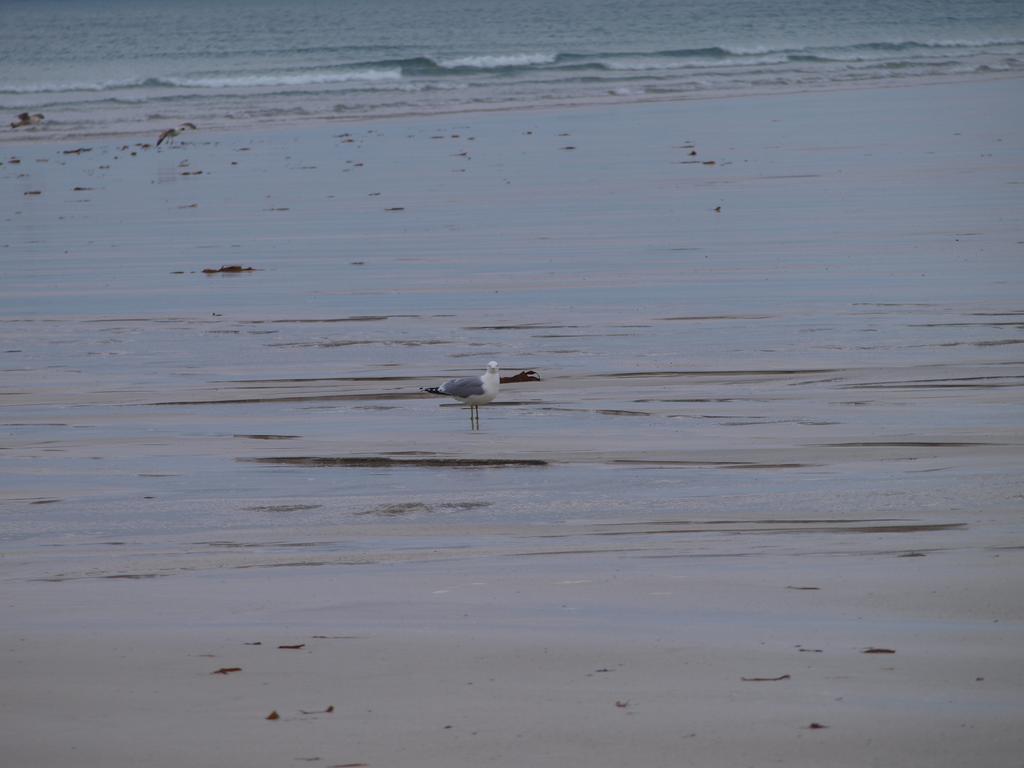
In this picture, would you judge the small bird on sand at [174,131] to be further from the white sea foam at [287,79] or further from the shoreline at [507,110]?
the white sea foam at [287,79]

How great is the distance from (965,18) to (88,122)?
46.4 metres

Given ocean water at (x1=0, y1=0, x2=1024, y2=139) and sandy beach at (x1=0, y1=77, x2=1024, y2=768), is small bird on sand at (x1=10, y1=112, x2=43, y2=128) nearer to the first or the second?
ocean water at (x1=0, y1=0, x2=1024, y2=139)

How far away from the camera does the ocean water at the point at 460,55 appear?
34.1 meters

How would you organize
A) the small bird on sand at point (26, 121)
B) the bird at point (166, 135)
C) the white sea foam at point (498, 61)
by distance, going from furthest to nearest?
the white sea foam at point (498, 61) < the small bird on sand at point (26, 121) < the bird at point (166, 135)

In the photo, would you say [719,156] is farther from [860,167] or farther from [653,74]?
[653,74]

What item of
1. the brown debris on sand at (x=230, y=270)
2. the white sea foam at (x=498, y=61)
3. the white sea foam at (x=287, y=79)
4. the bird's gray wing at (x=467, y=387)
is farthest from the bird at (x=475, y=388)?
the white sea foam at (x=498, y=61)

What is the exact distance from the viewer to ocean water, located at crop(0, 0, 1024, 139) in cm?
3409

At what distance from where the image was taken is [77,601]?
479 cm

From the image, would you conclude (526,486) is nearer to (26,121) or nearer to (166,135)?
(166,135)

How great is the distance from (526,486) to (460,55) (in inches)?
2012

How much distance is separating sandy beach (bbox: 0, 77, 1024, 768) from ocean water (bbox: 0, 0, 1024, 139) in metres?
18.3

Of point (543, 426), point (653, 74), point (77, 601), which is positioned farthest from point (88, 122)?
point (77, 601)

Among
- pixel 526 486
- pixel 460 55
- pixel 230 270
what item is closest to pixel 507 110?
pixel 230 270

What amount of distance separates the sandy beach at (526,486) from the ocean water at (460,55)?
1831 cm
